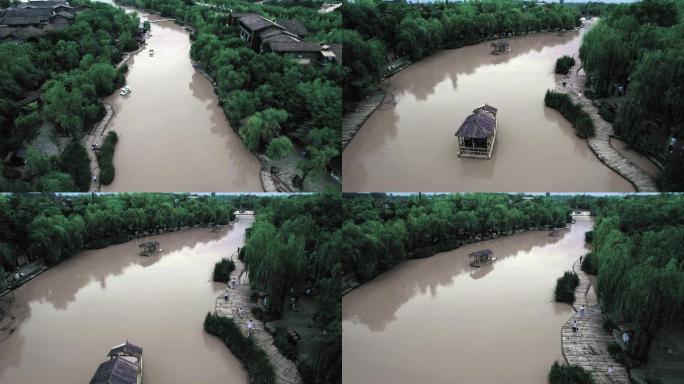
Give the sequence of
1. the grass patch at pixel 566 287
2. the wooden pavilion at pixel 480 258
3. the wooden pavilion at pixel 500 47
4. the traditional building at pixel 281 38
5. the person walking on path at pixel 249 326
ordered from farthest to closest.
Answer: the wooden pavilion at pixel 480 258
the grass patch at pixel 566 287
the wooden pavilion at pixel 500 47
the person walking on path at pixel 249 326
the traditional building at pixel 281 38

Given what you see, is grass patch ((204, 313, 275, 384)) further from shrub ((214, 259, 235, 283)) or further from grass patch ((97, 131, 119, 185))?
grass patch ((97, 131, 119, 185))

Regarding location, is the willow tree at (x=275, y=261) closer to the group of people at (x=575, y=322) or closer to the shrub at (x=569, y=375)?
the shrub at (x=569, y=375)

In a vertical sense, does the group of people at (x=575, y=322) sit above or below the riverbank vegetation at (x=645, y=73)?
below

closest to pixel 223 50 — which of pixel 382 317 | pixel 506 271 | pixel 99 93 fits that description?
pixel 99 93

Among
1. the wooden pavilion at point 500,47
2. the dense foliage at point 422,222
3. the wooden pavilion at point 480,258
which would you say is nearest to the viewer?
the dense foliage at point 422,222

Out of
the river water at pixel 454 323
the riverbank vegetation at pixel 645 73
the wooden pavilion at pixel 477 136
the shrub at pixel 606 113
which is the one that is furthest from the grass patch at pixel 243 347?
the shrub at pixel 606 113
